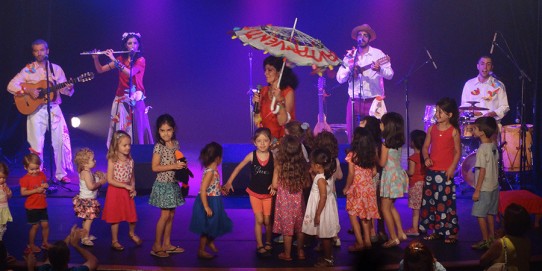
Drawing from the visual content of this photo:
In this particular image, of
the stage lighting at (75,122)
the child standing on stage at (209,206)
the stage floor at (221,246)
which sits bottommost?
the stage floor at (221,246)

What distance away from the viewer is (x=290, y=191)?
6410mm

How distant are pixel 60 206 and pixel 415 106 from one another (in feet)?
26.8

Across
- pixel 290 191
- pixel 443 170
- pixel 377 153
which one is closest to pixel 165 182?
pixel 290 191

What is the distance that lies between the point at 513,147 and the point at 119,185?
6522 mm

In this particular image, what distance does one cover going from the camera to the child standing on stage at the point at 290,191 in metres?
6.37

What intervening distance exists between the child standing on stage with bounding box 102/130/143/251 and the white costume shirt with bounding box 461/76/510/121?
240 inches

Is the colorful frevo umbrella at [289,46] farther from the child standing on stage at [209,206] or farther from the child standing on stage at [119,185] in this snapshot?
the child standing on stage at [119,185]

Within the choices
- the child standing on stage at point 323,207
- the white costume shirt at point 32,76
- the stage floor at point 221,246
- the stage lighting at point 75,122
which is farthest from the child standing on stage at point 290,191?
the stage lighting at point 75,122

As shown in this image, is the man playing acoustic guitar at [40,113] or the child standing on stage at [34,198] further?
the man playing acoustic guitar at [40,113]

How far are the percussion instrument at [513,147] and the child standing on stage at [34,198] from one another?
7015mm

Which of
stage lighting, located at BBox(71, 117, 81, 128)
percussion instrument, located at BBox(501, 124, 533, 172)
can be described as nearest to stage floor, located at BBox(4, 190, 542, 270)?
percussion instrument, located at BBox(501, 124, 533, 172)

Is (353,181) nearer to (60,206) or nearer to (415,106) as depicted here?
(60,206)

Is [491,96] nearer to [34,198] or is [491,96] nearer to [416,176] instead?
[416,176]

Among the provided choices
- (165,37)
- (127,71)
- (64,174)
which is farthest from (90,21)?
(64,174)
